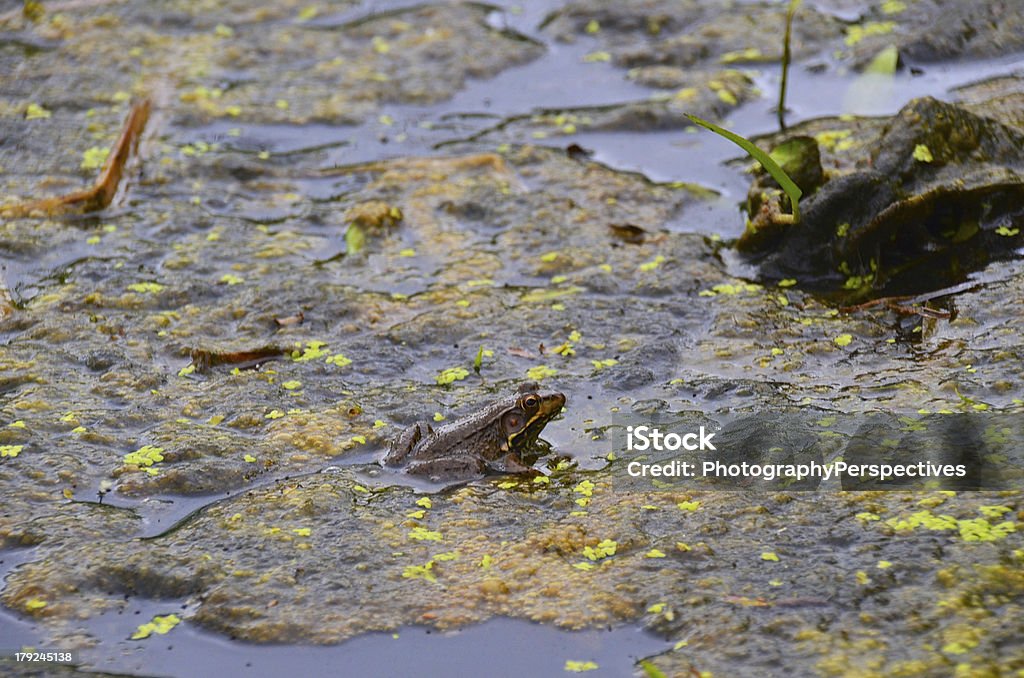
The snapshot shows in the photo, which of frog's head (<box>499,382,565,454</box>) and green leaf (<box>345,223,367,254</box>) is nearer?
frog's head (<box>499,382,565,454</box>)

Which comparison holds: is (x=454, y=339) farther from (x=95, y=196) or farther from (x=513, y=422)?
(x=95, y=196)

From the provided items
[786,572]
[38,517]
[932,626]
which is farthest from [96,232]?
[932,626]

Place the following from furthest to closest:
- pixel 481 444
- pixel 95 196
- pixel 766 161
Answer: pixel 95 196 < pixel 766 161 < pixel 481 444

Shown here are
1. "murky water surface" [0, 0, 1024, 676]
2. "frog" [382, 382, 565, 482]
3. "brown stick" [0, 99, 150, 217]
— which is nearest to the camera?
"murky water surface" [0, 0, 1024, 676]

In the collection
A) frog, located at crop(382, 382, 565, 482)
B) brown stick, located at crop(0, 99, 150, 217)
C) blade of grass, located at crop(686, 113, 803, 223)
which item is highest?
blade of grass, located at crop(686, 113, 803, 223)

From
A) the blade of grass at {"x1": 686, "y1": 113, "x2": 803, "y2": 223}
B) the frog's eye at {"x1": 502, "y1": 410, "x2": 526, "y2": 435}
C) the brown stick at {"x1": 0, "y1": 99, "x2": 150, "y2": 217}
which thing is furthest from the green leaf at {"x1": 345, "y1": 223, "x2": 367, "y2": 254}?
the frog's eye at {"x1": 502, "y1": 410, "x2": 526, "y2": 435}

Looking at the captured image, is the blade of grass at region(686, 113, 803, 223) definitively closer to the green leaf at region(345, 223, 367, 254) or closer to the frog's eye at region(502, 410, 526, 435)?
the frog's eye at region(502, 410, 526, 435)

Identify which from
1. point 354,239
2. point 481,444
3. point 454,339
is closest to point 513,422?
point 481,444
